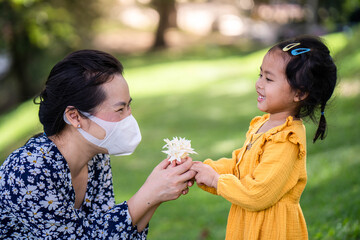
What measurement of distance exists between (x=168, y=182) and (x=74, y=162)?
64 centimetres

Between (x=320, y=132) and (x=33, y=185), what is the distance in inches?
71.3

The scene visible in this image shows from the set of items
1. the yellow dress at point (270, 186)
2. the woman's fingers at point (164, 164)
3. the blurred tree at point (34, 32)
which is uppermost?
the blurred tree at point (34, 32)

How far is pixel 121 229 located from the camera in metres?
2.79

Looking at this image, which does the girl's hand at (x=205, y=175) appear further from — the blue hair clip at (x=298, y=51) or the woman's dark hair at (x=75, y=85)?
the blue hair clip at (x=298, y=51)

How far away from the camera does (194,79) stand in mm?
19906

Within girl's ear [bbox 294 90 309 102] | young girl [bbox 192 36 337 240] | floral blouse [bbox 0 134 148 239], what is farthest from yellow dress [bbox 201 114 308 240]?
floral blouse [bbox 0 134 148 239]

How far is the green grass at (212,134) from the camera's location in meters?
5.09

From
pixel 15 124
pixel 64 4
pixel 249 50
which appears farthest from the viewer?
pixel 249 50

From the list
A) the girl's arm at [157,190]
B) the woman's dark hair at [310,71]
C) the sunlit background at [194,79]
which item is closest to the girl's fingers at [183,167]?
the girl's arm at [157,190]

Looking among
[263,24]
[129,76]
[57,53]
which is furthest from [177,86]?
[263,24]

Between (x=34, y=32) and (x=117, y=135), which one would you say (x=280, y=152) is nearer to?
(x=117, y=135)

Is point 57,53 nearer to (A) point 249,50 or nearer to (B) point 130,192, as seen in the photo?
(A) point 249,50

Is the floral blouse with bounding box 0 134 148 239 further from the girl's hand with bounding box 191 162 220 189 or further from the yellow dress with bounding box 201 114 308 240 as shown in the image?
the yellow dress with bounding box 201 114 308 240

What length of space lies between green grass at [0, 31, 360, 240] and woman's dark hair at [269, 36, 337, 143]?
71cm
